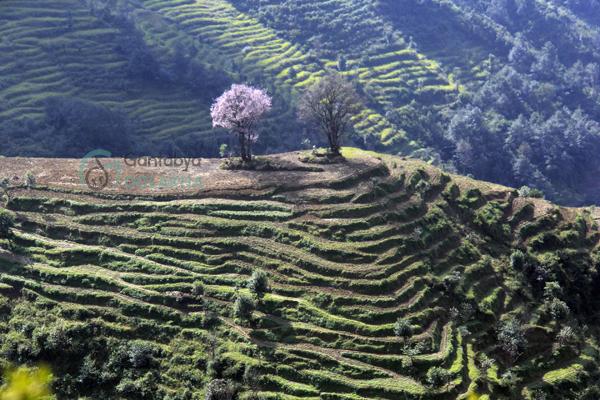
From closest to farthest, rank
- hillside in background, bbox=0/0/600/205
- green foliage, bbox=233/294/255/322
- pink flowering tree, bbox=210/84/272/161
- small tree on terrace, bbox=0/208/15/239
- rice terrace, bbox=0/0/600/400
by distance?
rice terrace, bbox=0/0/600/400 < green foliage, bbox=233/294/255/322 < small tree on terrace, bbox=0/208/15/239 < pink flowering tree, bbox=210/84/272/161 < hillside in background, bbox=0/0/600/205

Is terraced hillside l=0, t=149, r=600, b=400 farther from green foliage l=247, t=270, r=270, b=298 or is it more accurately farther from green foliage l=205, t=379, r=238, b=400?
green foliage l=205, t=379, r=238, b=400

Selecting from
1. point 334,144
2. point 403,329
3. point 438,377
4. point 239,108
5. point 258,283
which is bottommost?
point 438,377

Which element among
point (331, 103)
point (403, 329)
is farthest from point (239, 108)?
point (403, 329)

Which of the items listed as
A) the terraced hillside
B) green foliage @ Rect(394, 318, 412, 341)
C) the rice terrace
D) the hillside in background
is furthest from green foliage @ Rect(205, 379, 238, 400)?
the hillside in background

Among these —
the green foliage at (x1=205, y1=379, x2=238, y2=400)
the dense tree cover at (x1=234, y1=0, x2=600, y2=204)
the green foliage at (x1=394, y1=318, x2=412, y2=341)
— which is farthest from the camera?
the dense tree cover at (x1=234, y1=0, x2=600, y2=204)

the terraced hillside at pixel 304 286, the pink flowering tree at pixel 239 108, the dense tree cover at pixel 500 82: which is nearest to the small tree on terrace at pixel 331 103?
the terraced hillside at pixel 304 286

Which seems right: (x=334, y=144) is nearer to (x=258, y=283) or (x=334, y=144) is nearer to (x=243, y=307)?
(x=258, y=283)
